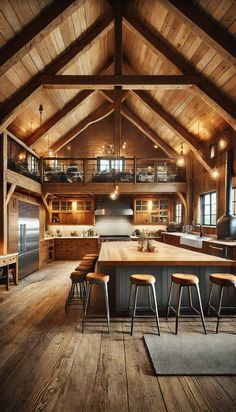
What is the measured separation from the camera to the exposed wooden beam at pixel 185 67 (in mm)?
5238

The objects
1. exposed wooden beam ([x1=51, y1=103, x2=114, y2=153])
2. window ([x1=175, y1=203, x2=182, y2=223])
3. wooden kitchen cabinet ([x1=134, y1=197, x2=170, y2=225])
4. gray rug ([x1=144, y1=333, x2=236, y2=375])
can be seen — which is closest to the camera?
gray rug ([x1=144, y1=333, x2=236, y2=375])

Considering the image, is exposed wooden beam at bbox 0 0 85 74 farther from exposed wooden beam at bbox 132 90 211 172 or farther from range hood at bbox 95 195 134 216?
range hood at bbox 95 195 134 216

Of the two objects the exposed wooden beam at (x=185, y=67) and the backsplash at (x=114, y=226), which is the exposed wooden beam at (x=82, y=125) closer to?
the backsplash at (x=114, y=226)

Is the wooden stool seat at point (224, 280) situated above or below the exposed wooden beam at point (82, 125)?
below

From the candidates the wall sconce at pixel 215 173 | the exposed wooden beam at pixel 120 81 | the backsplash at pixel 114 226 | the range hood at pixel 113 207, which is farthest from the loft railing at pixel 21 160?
the wall sconce at pixel 215 173

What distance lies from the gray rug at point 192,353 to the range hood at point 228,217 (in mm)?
2719

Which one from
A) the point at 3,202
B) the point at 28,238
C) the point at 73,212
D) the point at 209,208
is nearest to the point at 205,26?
the point at 209,208

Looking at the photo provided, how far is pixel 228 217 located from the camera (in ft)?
17.9

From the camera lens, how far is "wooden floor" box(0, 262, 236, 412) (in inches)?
74.0

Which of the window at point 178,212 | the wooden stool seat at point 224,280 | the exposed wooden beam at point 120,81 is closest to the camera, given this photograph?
the wooden stool seat at point 224,280

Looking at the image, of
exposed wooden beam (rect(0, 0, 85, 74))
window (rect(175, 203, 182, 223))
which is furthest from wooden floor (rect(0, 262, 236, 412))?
window (rect(175, 203, 182, 223))

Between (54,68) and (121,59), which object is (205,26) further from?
(54,68)

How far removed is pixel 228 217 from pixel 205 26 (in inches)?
146

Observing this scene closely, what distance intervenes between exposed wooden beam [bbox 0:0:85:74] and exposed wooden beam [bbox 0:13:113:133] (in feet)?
3.16
